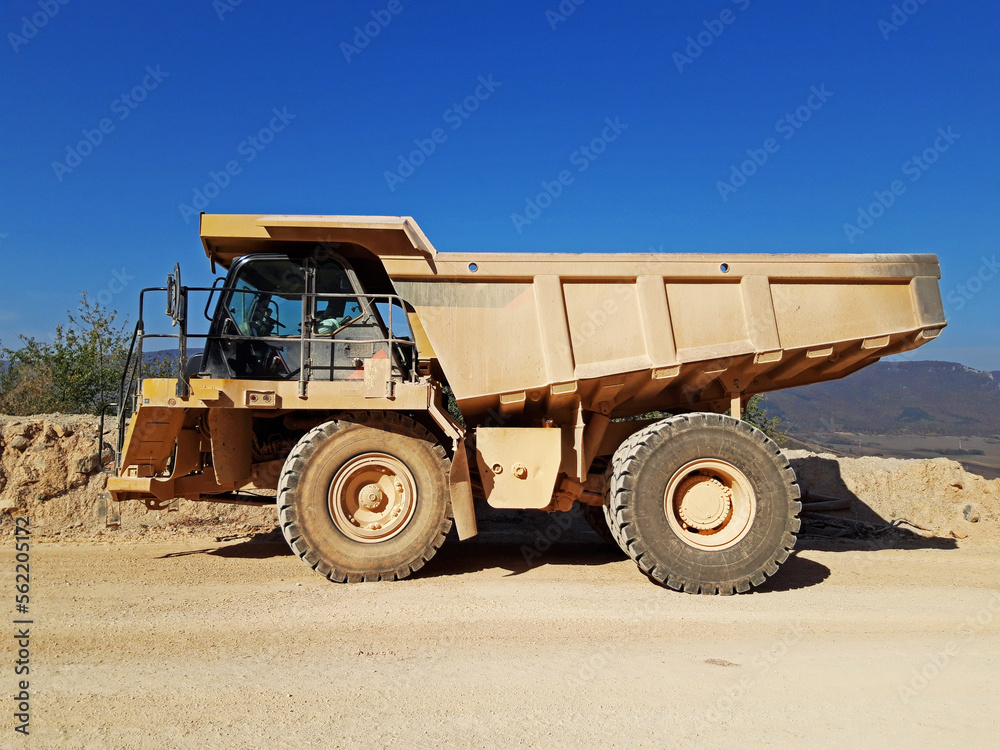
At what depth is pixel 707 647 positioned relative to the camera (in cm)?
433

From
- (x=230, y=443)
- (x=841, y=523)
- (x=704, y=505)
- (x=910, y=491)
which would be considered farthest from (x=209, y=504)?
(x=910, y=491)

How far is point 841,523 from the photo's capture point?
29.9 feet

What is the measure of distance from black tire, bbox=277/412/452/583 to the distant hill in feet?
168

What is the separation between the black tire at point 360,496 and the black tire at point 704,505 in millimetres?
1673

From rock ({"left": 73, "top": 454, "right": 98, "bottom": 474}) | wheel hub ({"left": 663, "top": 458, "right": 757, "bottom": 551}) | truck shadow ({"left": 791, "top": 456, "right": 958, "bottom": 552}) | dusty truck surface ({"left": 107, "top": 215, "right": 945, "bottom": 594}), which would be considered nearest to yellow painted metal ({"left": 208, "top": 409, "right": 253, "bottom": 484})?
dusty truck surface ({"left": 107, "top": 215, "right": 945, "bottom": 594})

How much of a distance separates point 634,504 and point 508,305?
6.84 ft

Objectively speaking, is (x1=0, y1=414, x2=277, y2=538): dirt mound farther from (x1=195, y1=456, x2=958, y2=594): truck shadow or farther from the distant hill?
the distant hill

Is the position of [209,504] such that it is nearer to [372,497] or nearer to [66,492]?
[66,492]

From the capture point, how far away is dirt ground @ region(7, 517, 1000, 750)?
305 cm

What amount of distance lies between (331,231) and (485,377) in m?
1.90

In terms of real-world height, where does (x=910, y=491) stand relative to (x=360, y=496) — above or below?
below

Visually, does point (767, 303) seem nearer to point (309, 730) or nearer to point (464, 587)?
point (464, 587)

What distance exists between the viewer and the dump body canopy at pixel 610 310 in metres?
6.02

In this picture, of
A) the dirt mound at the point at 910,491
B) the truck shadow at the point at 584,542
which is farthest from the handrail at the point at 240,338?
the dirt mound at the point at 910,491
